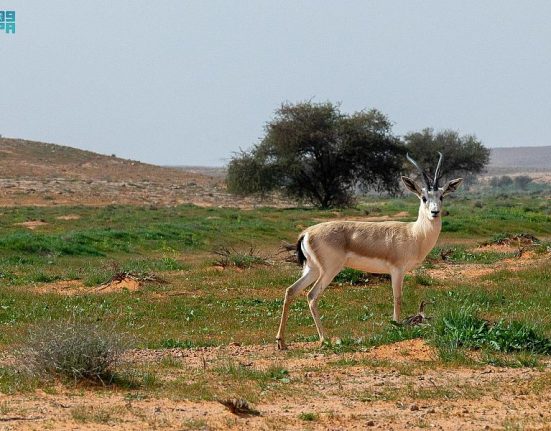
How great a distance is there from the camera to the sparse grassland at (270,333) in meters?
7.77

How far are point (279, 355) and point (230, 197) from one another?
50.7 m

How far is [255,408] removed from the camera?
762cm

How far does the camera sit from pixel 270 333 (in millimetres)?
12898

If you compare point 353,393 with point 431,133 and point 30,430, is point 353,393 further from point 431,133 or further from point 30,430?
point 431,133

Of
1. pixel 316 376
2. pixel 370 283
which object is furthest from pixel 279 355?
pixel 370 283

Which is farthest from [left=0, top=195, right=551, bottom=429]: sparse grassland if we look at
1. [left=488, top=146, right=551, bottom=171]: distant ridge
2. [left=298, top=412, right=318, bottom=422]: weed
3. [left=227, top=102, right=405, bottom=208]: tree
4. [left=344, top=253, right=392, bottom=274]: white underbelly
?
[left=488, top=146, right=551, bottom=171]: distant ridge

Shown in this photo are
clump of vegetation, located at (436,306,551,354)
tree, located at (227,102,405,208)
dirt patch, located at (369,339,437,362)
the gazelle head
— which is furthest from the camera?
tree, located at (227,102,405,208)

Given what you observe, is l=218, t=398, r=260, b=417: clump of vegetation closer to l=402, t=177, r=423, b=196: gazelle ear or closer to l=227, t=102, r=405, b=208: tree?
l=402, t=177, r=423, b=196: gazelle ear

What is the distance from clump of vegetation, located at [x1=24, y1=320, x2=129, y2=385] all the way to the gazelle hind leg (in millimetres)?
2490

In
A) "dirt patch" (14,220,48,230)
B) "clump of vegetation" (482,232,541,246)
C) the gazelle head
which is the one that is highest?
the gazelle head

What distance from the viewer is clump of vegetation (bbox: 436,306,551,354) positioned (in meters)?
9.86

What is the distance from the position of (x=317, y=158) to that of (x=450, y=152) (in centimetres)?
1996

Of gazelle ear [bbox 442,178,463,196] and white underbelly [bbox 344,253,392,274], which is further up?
gazelle ear [bbox 442,178,463,196]

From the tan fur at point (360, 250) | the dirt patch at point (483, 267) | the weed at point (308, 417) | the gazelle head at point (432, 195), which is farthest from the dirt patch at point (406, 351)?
the dirt patch at point (483, 267)
